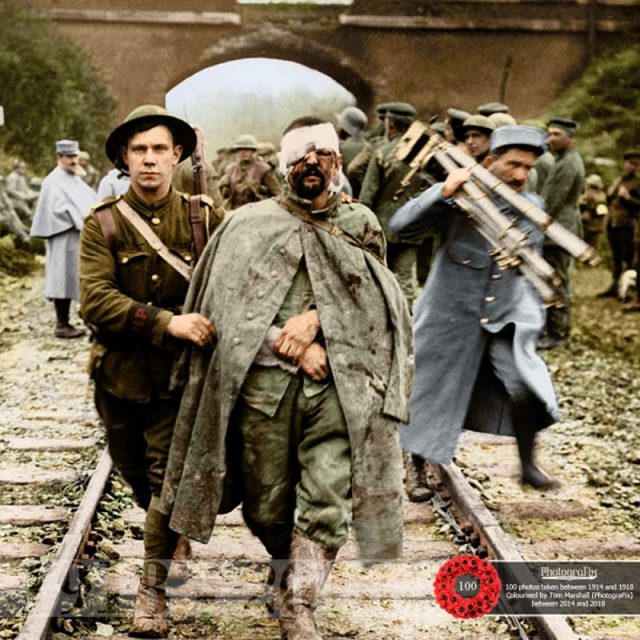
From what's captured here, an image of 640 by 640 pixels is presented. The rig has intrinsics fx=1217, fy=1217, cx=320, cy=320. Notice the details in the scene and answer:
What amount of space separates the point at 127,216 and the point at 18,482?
238cm

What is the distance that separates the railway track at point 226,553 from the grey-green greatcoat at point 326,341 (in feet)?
2.21

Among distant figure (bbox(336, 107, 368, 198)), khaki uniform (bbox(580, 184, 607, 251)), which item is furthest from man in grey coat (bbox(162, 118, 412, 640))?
khaki uniform (bbox(580, 184, 607, 251))

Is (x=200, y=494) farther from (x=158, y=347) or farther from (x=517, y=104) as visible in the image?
(x=517, y=104)

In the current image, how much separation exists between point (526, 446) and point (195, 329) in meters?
1.87

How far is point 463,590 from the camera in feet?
14.7

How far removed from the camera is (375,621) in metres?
4.67

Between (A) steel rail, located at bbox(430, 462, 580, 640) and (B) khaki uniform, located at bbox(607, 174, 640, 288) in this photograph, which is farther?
(B) khaki uniform, located at bbox(607, 174, 640, 288)

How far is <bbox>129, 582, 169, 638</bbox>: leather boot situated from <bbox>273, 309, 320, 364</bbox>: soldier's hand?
1.07m

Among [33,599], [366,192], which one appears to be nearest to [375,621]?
[33,599]

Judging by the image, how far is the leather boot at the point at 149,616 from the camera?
4.34 metres

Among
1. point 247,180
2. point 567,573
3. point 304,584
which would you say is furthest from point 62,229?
point 304,584

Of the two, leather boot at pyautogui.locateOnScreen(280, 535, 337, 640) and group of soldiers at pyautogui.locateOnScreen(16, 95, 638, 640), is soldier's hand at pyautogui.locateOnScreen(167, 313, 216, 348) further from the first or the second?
leather boot at pyautogui.locateOnScreen(280, 535, 337, 640)

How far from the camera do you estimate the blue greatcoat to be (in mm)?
5160

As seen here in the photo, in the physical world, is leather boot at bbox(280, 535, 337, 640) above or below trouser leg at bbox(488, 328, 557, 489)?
below
